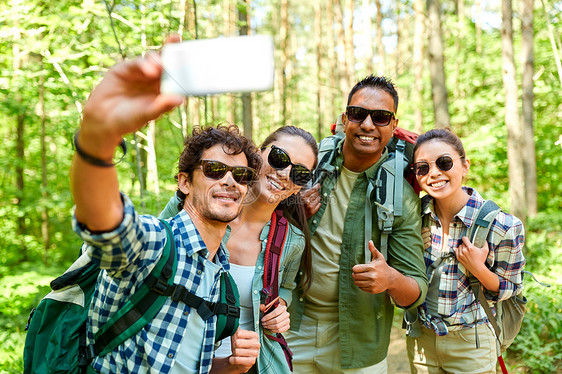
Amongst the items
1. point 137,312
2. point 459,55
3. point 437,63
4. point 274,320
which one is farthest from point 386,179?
point 459,55

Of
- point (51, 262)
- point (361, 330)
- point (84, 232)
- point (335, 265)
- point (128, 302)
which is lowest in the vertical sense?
point (51, 262)

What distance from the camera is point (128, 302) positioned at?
1.39 metres

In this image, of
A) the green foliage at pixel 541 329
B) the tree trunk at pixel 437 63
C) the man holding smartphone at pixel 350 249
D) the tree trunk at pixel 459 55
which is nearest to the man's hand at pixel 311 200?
the man holding smartphone at pixel 350 249

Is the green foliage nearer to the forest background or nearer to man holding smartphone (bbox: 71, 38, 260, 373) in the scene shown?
the forest background

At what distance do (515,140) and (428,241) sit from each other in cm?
582

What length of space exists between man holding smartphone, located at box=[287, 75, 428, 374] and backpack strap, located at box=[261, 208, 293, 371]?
0.43m

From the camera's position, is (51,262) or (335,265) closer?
(335,265)

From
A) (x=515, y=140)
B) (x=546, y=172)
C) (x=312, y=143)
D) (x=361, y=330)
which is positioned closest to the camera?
(x=312, y=143)

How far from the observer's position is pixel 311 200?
2.69 meters

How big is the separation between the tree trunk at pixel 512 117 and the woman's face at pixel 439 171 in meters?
5.54

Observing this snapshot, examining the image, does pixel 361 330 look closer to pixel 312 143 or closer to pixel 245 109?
pixel 312 143

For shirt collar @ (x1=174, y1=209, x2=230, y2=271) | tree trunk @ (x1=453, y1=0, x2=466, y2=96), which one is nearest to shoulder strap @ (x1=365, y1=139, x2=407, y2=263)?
shirt collar @ (x1=174, y1=209, x2=230, y2=271)

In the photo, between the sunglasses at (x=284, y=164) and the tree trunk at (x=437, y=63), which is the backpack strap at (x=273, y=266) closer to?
the sunglasses at (x=284, y=164)

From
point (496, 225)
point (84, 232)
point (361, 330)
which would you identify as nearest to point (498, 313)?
point (496, 225)
